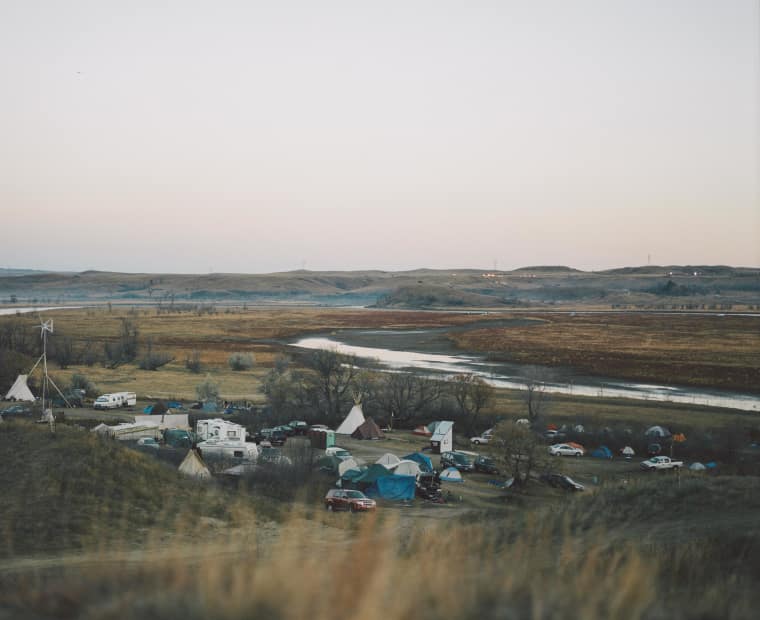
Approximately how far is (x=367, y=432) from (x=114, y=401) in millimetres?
14907

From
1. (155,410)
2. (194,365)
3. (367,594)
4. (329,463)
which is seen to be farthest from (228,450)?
(194,365)

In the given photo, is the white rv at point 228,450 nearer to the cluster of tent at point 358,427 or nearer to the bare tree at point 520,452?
the cluster of tent at point 358,427

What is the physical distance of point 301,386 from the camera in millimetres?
38844

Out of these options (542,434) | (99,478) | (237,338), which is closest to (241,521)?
(99,478)

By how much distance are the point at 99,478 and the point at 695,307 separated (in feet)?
469

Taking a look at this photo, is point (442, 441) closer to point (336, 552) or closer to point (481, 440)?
point (481, 440)

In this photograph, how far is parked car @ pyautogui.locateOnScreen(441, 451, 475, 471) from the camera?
25703 mm

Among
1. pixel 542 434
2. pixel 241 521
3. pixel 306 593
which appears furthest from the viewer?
pixel 542 434

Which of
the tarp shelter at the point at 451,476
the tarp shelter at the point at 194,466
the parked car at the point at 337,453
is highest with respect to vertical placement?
the tarp shelter at the point at 194,466

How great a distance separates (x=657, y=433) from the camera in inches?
1187

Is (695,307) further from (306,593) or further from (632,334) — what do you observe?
(306,593)

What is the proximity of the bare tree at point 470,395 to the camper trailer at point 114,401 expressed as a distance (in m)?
17.7

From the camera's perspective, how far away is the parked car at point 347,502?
18.6m

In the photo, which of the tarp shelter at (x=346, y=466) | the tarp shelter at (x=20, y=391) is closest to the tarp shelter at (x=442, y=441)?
the tarp shelter at (x=346, y=466)
